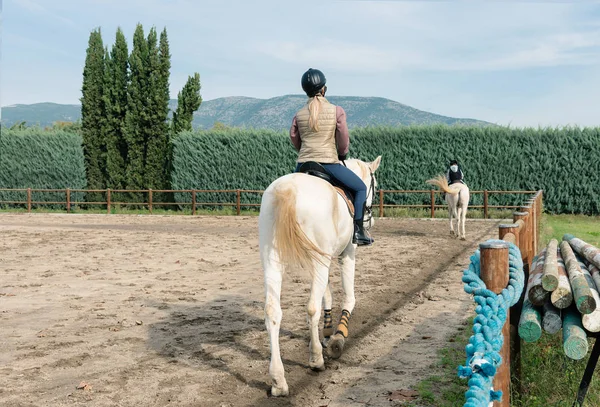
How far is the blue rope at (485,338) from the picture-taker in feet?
8.76

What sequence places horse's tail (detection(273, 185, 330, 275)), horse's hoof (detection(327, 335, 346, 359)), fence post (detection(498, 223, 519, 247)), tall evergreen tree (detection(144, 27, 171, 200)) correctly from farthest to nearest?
tall evergreen tree (detection(144, 27, 171, 200))
horse's hoof (detection(327, 335, 346, 359))
horse's tail (detection(273, 185, 330, 275))
fence post (detection(498, 223, 519, 247))

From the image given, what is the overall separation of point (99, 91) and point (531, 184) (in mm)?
20917

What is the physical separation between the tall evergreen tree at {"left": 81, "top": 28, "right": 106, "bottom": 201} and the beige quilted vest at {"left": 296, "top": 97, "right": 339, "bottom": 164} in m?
25.4

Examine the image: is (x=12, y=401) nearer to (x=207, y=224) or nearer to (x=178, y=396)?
(x=178, y=396)

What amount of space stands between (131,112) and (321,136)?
25.1 metres

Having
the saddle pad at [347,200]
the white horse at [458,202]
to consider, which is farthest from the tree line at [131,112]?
the saddle pad at [347,200]

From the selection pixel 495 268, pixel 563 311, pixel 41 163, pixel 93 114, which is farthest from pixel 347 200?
pixel 41 163

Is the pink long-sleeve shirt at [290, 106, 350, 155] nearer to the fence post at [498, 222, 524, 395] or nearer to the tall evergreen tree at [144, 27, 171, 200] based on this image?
the fence post at [498, 222, 524, 395]

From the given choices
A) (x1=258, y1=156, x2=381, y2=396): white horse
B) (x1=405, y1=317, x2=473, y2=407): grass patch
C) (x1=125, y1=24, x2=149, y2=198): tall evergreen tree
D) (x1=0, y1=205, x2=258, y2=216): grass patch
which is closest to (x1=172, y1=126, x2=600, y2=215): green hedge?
(x1=0, y1=205, x2=258, y2=216): grass patch

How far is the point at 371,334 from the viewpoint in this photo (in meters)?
6.83

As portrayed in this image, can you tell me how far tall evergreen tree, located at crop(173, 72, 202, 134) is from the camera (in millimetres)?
29156

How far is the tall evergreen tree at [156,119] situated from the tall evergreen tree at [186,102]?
0.59 metres

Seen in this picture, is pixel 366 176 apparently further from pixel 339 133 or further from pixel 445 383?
pixel 445 383

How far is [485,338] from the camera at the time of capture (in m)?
2.95
